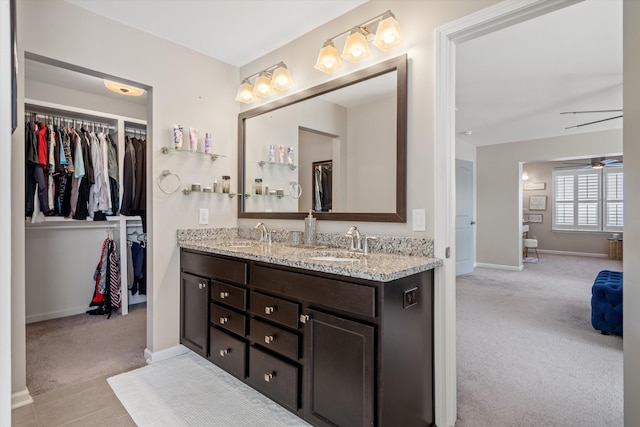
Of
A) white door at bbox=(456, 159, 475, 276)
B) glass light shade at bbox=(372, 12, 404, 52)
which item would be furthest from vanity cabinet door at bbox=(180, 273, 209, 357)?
white door at bbox=(456, 159, 475, 276)

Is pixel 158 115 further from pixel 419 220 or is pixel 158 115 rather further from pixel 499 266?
pixel 499 266

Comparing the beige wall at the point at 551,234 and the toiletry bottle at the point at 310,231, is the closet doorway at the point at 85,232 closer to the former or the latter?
the toiletry bottle at the point at 310,231

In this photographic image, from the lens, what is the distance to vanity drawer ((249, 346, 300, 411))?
1.79 m

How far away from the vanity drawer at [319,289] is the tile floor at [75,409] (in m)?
1.07

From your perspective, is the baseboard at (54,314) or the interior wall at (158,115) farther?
the baseboard at (54,314)

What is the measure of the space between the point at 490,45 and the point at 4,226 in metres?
3.42

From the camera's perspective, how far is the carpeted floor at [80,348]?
93.3 inches

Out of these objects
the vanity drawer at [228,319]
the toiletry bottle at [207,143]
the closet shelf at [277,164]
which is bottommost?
the vanity drawer at [228,319]

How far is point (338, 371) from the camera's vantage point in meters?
1.59

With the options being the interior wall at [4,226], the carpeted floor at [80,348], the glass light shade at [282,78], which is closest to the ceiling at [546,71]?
the glass light shade at [282,78]

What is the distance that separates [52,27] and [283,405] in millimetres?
2747

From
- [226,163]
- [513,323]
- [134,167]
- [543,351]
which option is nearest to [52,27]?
[226,163]

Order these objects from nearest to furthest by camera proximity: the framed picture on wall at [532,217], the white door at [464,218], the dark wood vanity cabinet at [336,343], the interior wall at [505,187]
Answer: the dark wood vanity cabinet at [336,343], the interior wall at [505,187], the white door at [464,218], the framed picture on wall at [532,217]

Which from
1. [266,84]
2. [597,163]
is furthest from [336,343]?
[597,163]
